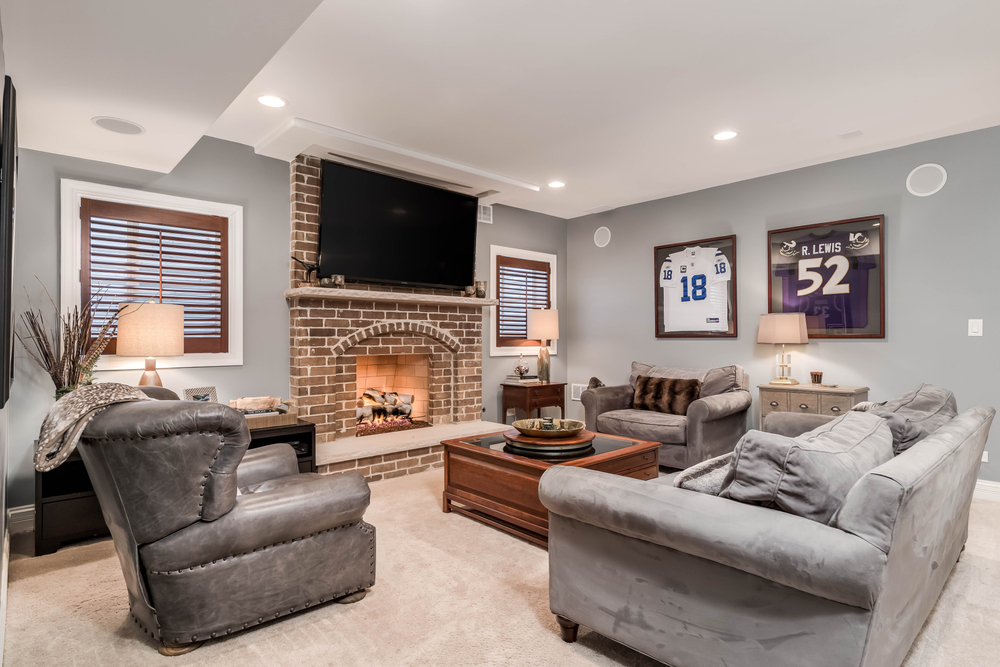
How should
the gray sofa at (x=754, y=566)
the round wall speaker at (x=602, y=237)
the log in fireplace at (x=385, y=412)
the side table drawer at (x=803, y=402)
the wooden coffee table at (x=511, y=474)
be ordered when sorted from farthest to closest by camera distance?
the round wall speaker at (x=602, y=237)
the log in fireplace at (x=385, y=412)
the side table drawer at (x=803, y=402)
the wooden coffee table at (x=511, y=474)
the gray sofa at (x=754, y=566)

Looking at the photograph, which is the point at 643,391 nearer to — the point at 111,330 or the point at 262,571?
the point at 262,571

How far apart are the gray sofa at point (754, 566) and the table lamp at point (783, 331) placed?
2.39 m

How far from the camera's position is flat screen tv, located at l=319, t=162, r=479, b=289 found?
4031 millimetres

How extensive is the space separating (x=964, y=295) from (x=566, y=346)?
3582 mm

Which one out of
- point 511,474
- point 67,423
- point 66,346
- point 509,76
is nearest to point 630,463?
point 511,474

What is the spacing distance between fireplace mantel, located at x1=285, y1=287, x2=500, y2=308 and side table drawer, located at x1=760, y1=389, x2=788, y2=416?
2.43m

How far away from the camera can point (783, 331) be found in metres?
4.22

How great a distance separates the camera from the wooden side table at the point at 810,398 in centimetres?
380

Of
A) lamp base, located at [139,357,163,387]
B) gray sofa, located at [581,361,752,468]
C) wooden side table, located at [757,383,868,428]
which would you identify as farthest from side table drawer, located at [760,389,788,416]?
lamp base, located at [139,357,163,387]

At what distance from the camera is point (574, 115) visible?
336 cm

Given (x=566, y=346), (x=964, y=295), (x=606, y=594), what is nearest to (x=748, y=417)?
(x=964, y=295)

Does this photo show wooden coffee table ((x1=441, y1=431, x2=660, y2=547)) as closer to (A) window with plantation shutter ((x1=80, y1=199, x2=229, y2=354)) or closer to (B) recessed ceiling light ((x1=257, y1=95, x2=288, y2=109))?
(A) window with plantation shutter ((x1=80, y1=199, x2=229, y2=354))

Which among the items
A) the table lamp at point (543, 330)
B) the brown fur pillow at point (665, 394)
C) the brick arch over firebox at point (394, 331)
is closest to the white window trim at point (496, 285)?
the table lamp at point (543, 330)

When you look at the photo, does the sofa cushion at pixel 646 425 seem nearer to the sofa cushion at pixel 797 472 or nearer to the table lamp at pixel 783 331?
the table lamp at pixel 783 331
